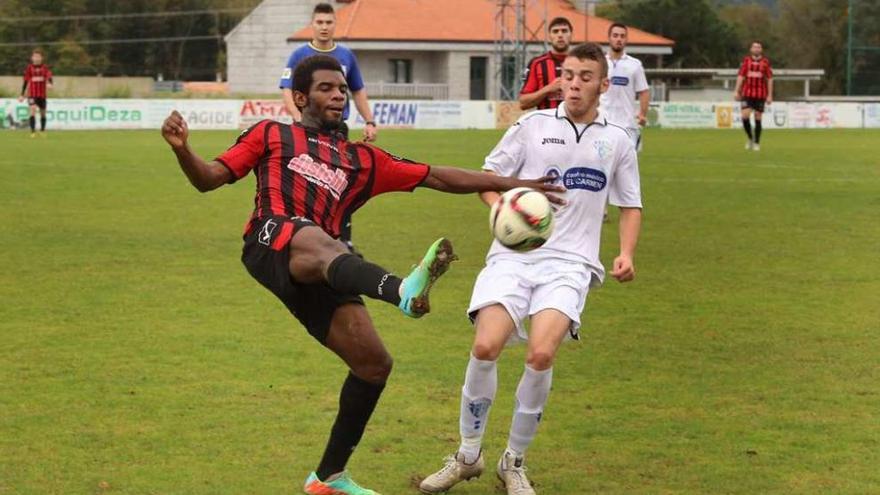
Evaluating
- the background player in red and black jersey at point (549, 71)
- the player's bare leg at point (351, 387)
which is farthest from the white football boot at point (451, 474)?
the background player in red and black jersey at point (549, 71)

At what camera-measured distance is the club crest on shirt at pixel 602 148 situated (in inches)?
260

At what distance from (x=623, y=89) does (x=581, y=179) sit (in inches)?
408

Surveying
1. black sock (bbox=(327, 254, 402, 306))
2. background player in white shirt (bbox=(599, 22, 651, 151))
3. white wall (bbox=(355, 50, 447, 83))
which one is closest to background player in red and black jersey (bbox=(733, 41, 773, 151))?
background player in white shirt (bbox=(599, 22, 651, 151))

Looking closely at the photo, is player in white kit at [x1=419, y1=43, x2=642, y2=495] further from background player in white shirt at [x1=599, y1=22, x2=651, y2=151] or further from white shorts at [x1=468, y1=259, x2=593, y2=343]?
background player in white shirt at [x1=599, y1=22, x2=651, y2=151]

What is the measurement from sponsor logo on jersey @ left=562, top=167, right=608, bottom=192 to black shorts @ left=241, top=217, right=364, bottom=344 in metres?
1.27

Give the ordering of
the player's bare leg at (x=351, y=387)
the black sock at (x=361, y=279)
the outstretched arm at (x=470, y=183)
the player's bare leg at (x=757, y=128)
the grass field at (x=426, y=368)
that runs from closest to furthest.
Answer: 1. the black sock at (x=361, y=279)
2. the player's bare leg at (x=351, y=387)
3. the outstretched arm at (x=470, y=183)
4. the grass field at (x=426, y=368)
5. the player's bare leg at (x=757, y=128)

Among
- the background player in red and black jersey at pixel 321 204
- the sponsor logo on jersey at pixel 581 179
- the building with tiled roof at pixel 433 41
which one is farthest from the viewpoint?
the building with tiled roof at pixel 433 41

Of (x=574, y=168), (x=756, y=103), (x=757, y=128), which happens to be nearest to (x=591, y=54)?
(x=574, y=168)

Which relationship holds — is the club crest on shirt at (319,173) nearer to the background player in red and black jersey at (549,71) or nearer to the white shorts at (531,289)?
the white shorts at (531,289)

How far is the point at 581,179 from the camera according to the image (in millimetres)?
6566

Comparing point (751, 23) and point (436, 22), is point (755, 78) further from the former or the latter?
point (751, 23)

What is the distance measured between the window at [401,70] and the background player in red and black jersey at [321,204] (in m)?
70.3

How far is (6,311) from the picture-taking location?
10633mm

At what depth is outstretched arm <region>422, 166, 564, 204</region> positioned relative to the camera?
20.6ft
